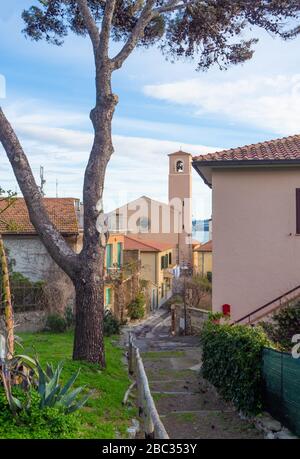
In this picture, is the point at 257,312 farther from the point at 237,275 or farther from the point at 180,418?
the point at 180,418

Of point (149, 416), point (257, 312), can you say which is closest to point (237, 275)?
point (257, 312)

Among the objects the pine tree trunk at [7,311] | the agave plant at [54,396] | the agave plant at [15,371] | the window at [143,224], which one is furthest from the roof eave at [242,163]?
the window at [143,224]

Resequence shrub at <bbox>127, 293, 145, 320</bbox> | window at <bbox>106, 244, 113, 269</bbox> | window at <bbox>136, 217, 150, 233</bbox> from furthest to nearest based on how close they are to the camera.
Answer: window at <bbox>136, 217, 150, 233</bbox>
shrub at <bbox>127, 293, 145, 320</bbox>
window at <bbox>106, 244, 113, 269</bbox>

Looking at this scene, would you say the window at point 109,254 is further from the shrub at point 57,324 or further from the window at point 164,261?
the window at point 164,261

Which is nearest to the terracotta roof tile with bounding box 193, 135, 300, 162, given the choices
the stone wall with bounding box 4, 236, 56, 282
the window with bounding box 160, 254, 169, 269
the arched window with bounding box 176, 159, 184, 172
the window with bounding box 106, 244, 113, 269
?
the stone wall with bounding box 4, 236, 56, 282

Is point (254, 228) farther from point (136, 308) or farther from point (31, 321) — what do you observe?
point (136, 308)

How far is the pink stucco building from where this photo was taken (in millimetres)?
16125

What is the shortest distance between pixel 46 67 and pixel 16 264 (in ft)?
44.5

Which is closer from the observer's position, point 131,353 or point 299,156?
point 131,353

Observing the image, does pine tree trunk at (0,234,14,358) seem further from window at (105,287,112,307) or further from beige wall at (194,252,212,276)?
beige wall at (194,252,212,276)

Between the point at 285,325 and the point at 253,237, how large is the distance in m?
3.12

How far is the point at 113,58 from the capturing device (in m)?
12.6

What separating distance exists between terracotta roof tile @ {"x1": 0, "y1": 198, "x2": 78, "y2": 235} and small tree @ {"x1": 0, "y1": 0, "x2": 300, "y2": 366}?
485 inches
